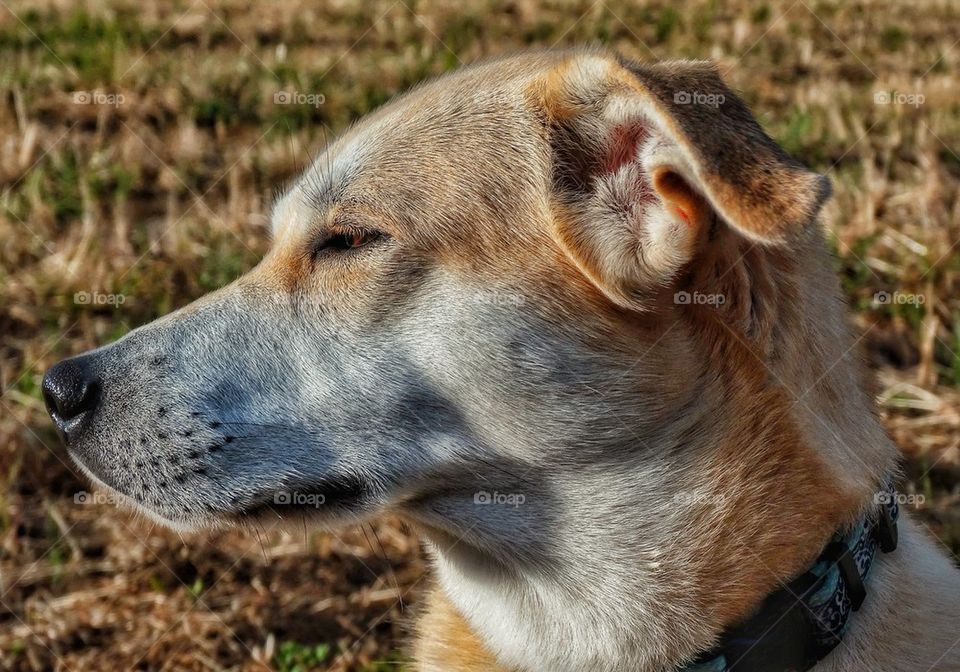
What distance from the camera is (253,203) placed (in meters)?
6.00

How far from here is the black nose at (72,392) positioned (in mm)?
2908

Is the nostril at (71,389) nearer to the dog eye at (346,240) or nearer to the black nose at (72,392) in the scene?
the black nose at (72,392)

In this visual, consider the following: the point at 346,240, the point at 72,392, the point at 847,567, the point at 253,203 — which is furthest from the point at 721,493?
the point at 253,203

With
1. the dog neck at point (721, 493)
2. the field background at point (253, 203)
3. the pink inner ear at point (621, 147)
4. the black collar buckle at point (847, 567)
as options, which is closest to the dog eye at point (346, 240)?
the pink inner ear at point (621, 147)

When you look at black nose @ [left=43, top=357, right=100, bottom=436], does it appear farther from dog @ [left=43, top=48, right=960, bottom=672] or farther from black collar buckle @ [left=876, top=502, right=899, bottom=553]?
black collar buckle @ [left=876, top=502, right=899, bottom=553]

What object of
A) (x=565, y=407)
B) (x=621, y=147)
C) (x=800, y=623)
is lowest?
(x=800, y=623)

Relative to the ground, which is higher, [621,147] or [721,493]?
[621,147]

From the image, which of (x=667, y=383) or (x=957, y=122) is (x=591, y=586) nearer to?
(x=667, y=383)

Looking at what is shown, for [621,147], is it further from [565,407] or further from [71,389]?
[71,389]

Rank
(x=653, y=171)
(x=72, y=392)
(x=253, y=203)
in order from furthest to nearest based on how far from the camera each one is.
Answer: (x=253, y=203) → (x=72, y=392) → (x=653, y=171)

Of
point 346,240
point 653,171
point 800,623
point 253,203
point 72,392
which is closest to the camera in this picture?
point 653,171

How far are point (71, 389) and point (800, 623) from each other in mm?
1771

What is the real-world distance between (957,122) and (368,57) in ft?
11.4

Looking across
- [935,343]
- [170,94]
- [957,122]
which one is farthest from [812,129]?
[170,94]
